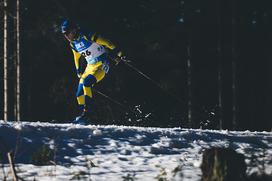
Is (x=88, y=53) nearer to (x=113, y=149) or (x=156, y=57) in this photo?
(x=113, y=149)

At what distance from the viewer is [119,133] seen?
321 inches

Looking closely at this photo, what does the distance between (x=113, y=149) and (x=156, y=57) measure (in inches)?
581

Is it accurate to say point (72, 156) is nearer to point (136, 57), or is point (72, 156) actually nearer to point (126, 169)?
point (126, 169)

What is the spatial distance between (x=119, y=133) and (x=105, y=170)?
1953 millimetres

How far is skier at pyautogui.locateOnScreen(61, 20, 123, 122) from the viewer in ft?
32.7

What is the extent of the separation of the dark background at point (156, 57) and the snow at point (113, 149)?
11.7 meters

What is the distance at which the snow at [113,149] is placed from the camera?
6.05 metres

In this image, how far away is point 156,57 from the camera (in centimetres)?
2195

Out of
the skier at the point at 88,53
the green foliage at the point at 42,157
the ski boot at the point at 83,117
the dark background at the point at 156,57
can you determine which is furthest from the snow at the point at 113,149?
the dark background at the point at 156,57

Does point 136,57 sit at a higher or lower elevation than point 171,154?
higher

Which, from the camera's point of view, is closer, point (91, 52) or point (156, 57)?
point (91, 52)

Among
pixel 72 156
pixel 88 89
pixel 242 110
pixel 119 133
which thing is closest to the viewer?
pixel 72 156

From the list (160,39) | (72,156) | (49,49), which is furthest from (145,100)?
(72,156)

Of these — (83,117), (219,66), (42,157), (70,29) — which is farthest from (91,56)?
(219,66)
